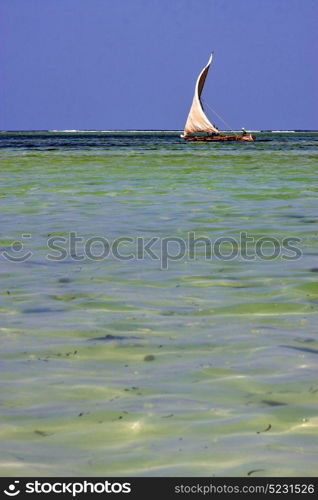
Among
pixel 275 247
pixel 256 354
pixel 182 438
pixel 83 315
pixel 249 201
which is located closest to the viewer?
pixel 182 438

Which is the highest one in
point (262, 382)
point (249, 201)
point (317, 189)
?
point (317, 189)

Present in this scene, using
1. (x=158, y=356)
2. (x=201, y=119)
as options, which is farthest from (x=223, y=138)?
(x=158, y=356)

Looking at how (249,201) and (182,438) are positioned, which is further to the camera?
(249,201)

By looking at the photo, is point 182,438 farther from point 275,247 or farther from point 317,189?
point 317,189

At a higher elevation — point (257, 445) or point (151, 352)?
point (151, 352)

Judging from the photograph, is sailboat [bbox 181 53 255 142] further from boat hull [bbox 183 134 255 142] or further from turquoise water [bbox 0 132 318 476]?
turquoise water [bbox 0 132 318 476]

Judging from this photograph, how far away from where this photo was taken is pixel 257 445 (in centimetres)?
319

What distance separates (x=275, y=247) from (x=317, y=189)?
7482 millimetres

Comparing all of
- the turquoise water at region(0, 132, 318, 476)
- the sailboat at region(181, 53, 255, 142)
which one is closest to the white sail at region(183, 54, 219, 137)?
the sailboat at region(181, 53, 255, 142)

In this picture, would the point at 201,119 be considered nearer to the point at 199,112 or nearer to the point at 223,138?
the point at 199,112

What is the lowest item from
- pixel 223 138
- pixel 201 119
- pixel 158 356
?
pixel 158 356

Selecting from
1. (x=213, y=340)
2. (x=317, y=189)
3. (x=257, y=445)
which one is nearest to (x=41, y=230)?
(x=213, y=340)

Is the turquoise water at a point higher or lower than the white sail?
lower

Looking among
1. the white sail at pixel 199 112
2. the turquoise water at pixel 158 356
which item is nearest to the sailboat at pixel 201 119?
the white sail at pixel 199 112
